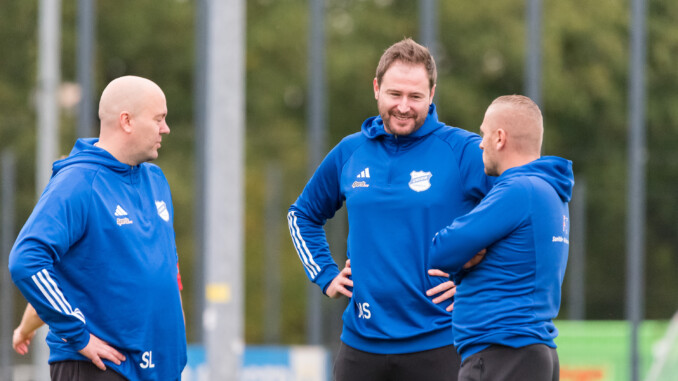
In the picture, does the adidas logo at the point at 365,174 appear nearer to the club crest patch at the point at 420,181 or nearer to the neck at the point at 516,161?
the club crest patch at the point at 420,181

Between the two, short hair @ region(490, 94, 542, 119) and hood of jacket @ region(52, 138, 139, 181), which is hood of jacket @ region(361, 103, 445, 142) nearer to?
short hair @ region(490, 94, 542, 119)

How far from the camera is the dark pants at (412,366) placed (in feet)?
14.8

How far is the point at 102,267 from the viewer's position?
4301 mm

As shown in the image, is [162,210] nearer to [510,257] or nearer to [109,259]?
[109,259]

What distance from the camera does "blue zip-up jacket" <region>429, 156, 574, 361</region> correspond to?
4.06 metres

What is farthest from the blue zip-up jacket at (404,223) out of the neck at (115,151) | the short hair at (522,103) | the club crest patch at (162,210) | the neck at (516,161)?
the neck at (115,151)

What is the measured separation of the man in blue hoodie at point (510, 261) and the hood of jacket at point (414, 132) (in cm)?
43

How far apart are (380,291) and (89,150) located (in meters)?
1.29

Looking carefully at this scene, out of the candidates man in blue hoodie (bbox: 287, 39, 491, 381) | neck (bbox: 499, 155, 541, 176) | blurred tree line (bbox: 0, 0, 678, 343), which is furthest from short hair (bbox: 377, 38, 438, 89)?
blurred tree line (bbox: 0, 0, 678, 343)

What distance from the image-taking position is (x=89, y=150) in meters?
4.44

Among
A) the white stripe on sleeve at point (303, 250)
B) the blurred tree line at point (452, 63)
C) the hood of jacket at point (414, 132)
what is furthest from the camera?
the blurred tree line at point (452, 63)

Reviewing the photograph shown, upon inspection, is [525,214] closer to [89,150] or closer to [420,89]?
[420,89]

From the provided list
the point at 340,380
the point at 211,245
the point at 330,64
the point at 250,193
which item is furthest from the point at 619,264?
the point at 340,380

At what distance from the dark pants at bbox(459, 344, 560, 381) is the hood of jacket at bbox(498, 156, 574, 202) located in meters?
0.60
